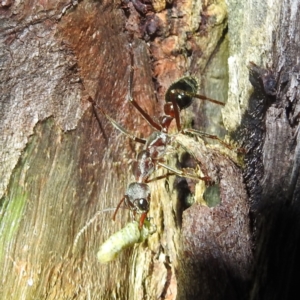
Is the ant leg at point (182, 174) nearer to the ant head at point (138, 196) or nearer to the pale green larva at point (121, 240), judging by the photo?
the ant head at point (138, 196)

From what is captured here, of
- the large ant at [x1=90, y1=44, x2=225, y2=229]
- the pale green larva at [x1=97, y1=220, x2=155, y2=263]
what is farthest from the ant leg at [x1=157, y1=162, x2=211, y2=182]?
the pale green larva at [x1=97, y1=220, x2=155, y2=263]

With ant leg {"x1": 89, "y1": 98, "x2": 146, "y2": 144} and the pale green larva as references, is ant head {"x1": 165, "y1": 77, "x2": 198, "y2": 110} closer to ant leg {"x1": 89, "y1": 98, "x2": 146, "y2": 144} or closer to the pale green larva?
ant leg {"x1": 89, "y1": 98, "x2": 146, "y2": 144}

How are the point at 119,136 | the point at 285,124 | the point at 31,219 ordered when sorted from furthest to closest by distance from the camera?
the point at 119,136, the point at 31,219, the point at 285,124

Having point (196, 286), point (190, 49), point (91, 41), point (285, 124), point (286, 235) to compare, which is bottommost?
point (196, 286)

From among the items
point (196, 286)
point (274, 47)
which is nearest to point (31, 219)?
point (196, 286)

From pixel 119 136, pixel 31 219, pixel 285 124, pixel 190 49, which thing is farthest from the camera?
pixel 190 49

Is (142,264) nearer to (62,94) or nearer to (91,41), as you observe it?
(62,94)
